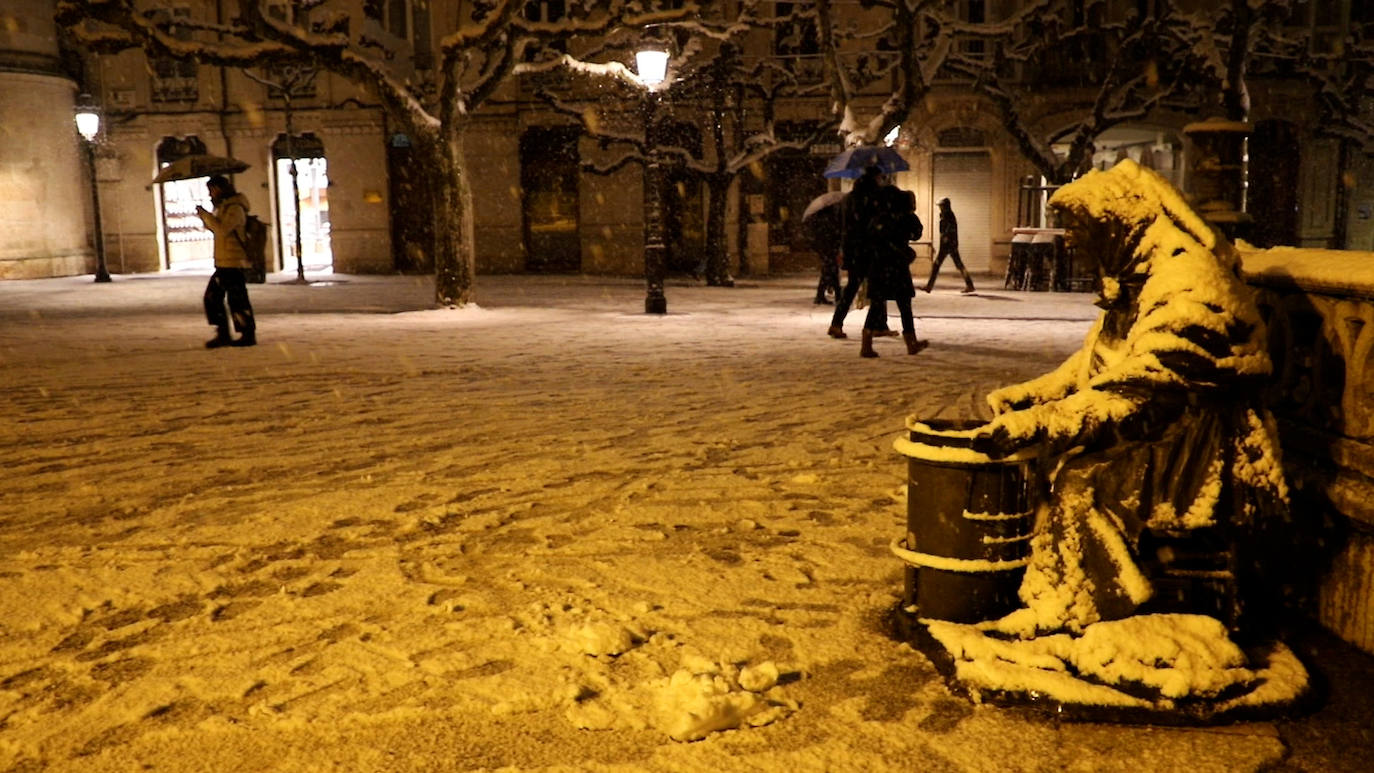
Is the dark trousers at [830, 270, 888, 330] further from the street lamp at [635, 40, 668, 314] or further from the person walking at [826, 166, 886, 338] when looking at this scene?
the street lamp at [635, 40, 668, 314]

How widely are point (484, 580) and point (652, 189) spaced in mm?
12200

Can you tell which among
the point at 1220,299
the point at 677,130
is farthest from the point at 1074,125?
the point at 1220,299

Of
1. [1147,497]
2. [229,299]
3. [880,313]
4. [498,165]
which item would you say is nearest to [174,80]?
[498,165]

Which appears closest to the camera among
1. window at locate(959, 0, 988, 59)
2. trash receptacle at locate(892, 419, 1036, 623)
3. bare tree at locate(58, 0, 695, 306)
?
trash receptacle at locate(892, 419, 1036, 623)

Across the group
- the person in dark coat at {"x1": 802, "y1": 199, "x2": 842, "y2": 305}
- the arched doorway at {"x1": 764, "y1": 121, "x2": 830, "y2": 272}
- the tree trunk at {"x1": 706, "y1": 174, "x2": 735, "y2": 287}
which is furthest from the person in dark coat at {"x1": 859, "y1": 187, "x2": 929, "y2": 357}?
the arched doorway at {"x1": 764, "y1": 121, "x2": 830, "y2": 272}

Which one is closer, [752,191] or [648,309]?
[648,309]

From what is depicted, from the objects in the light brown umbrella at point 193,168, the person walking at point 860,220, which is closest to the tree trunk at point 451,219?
the person walking at point 860,220

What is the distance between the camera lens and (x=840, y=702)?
3117 millimetres

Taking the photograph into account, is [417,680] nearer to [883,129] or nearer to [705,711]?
[705,711]

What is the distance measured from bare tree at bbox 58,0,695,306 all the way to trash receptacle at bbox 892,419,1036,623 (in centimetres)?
1194

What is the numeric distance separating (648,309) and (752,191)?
12.5 m

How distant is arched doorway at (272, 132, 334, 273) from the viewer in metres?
29.7

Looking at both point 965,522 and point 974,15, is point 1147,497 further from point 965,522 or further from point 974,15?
point 974,15

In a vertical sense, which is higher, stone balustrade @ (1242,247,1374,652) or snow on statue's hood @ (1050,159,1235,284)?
snow on statue's hood @ (1050,159,1235,284)
